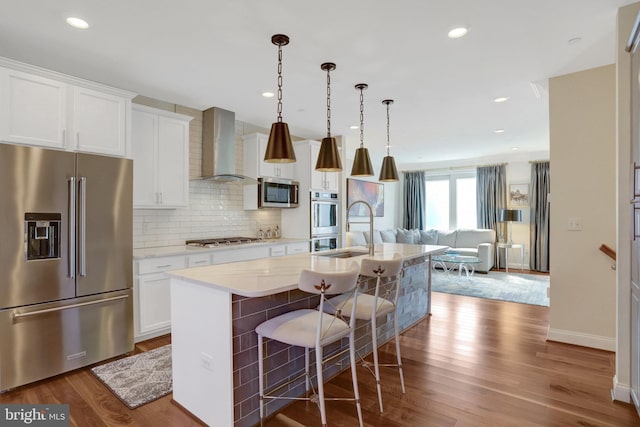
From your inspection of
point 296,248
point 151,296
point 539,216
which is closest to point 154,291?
point 151,296

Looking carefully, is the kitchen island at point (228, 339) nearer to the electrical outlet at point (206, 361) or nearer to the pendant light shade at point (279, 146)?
the electrical outlet at point (206, 361)

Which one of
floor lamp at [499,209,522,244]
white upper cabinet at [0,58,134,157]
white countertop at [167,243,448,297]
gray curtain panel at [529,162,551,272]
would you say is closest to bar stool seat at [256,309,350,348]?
white countertop at [167,243,448,297]

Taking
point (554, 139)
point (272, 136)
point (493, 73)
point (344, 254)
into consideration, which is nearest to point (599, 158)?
point (554, 139)

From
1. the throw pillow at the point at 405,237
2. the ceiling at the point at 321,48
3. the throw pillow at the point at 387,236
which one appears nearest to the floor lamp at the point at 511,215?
the throw pillow at the point at 405,237

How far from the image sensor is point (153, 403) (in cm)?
226

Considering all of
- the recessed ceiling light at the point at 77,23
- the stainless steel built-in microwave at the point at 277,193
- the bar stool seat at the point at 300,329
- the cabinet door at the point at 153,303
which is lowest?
the cabinet door at the point at 153,303

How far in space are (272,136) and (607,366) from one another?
131 inches

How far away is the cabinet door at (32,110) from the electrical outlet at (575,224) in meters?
4.68

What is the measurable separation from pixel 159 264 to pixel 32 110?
1.67 metres

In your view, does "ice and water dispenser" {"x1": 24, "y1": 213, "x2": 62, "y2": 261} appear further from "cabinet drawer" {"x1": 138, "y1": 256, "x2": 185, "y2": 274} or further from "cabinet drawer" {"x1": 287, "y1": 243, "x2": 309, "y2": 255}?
"cabinet drawer" {"x1": 287, "y1": 243, "x2": 309, "y2": 255}

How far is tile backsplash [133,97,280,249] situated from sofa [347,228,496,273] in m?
2.68

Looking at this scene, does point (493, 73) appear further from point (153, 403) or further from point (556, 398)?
point (153, 403)

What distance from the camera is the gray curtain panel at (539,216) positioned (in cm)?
720

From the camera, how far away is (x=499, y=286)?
580cm
